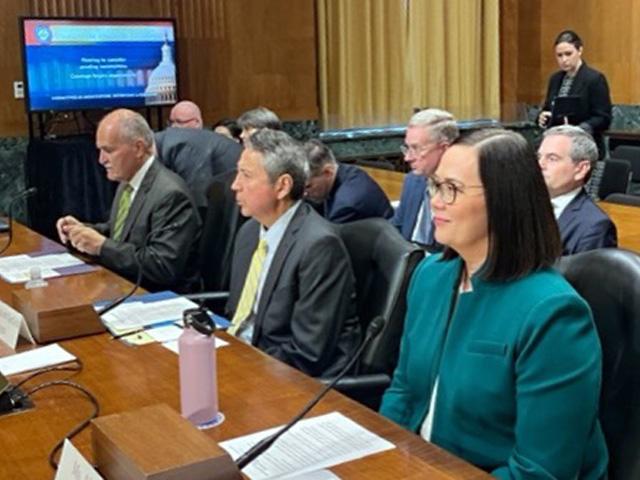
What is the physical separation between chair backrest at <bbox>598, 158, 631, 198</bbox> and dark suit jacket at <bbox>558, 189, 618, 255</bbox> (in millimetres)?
2166

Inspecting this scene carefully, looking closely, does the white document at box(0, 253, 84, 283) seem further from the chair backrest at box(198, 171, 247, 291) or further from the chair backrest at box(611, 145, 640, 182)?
the chair backrest at box(611, 145, 640, 182)

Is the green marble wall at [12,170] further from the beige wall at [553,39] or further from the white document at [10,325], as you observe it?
the beige wall at [553,39]

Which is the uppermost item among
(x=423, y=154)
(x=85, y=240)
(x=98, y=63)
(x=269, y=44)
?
(x=269, y=44)

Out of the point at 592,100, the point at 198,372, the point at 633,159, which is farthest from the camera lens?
the point at 592,100

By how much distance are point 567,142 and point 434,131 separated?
0.70 metres

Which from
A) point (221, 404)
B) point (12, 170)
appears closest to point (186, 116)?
point (12, 170)

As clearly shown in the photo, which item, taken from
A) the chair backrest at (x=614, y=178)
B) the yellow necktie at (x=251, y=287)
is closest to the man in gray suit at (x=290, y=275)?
the yellow necktie at (x=251, y=287)

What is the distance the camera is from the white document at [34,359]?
82.0 inches

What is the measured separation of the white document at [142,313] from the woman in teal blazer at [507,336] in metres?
0.91

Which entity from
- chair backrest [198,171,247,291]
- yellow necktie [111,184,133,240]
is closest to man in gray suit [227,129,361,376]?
chair backrest [198,171,247,291]

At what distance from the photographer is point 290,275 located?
2494 millimetres

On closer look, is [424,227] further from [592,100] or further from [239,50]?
[239,50]

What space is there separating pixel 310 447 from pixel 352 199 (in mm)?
2281

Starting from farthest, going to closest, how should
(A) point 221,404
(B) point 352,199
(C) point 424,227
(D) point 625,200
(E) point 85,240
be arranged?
1. (D) point 625,200
2. (C) point 424,227
3. (B) point 352,199
4. (E) point 85,240
5. (A) point 221,404
